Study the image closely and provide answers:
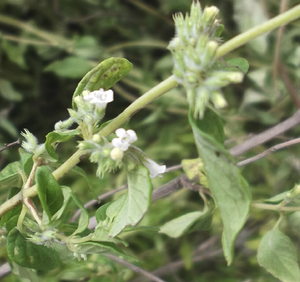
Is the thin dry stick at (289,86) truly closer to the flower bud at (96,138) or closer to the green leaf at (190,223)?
the green leaf at (190,223)

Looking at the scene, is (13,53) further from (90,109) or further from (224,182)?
(224,182)

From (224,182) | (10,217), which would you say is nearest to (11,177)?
(10,217)

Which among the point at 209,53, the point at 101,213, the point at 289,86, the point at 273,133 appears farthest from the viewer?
the point at 289,86

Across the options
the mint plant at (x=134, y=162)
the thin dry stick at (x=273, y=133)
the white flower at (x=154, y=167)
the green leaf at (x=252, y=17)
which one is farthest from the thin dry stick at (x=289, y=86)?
the white flower at (x=154, y=167)

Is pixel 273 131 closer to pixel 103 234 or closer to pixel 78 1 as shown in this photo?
pixel 103 234

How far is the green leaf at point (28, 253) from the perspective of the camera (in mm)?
331

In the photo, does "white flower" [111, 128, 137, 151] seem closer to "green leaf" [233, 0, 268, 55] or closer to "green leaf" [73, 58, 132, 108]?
"green leaf" [73, 58, 132, 108]

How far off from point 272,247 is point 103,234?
0.71ft

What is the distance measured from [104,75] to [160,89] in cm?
8

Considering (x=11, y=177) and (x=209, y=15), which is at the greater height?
(x=209, y=15)

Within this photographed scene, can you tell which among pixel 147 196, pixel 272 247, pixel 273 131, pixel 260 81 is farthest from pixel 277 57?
pixel 147 196

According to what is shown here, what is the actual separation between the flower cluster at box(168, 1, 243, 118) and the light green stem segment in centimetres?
1

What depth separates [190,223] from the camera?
44 cm

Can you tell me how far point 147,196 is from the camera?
253 millimetres
